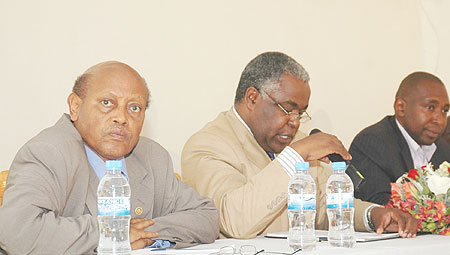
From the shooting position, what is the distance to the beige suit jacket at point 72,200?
7.90 ft

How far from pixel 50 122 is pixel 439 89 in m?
3.06

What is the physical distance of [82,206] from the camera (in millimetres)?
2787

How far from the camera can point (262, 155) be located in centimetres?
374

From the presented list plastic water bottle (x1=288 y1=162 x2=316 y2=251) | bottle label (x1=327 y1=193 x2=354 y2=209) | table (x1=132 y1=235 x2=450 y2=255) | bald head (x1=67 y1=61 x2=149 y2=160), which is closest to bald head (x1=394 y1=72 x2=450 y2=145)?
table (x1=132 y1=235 x2=450 y2=255)

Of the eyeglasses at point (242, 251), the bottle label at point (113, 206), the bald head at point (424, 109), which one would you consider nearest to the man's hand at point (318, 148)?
the eyeglasses at point (242, 251)

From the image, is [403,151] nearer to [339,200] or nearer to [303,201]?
[339,200]

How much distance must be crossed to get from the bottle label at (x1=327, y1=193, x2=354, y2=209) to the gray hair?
1.04m

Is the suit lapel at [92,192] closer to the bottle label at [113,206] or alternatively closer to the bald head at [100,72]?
the bald head at [100,72]

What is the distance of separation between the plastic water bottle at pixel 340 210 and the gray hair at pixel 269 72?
0.86 meters

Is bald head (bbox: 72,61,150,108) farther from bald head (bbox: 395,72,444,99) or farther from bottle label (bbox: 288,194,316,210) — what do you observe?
bald head (bbox: 395,72,444,99)

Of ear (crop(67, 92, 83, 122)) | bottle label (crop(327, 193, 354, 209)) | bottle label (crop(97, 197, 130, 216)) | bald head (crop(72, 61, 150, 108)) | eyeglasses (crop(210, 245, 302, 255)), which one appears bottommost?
eyeglasses (crop(210, 245, 302, 255))

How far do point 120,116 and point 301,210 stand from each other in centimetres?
96

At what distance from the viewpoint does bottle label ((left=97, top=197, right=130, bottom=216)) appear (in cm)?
233

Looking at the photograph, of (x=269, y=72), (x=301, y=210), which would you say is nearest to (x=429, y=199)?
(x=301, y=210)
